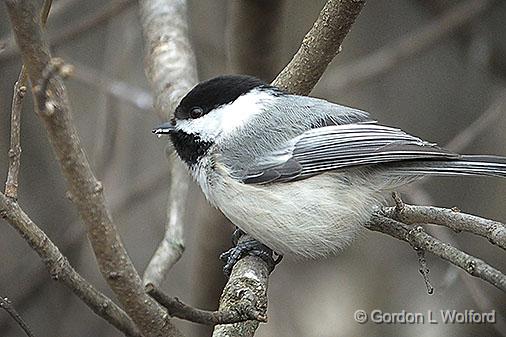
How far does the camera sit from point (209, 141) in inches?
69.3

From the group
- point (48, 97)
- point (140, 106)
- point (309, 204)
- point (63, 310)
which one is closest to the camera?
point (48, 97)

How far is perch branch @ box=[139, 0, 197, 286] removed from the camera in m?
1.98

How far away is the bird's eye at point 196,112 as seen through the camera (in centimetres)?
175

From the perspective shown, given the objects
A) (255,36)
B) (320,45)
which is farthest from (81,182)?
(255,36)

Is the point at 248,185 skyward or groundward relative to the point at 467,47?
groundward

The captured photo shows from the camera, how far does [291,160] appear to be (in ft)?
5.51

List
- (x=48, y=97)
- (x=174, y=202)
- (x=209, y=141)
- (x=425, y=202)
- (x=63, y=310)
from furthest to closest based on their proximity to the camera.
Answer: (x=63, y=310)
(x=425, y=202)
(x=174, y=202)
(x=209, y=141)
(x=48, y=97)

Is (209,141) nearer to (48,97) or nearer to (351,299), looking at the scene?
(48,97)

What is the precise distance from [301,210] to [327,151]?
0.15 metres

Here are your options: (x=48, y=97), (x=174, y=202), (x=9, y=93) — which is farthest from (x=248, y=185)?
(x=9, y=93)

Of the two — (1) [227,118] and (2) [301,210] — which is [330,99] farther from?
(2) [301,210]

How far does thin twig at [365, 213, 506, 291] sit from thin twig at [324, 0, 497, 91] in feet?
3.86

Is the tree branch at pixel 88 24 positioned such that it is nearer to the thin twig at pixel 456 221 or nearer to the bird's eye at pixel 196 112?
the bird's eye at pixel 196 112

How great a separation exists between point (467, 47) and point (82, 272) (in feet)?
5.69
